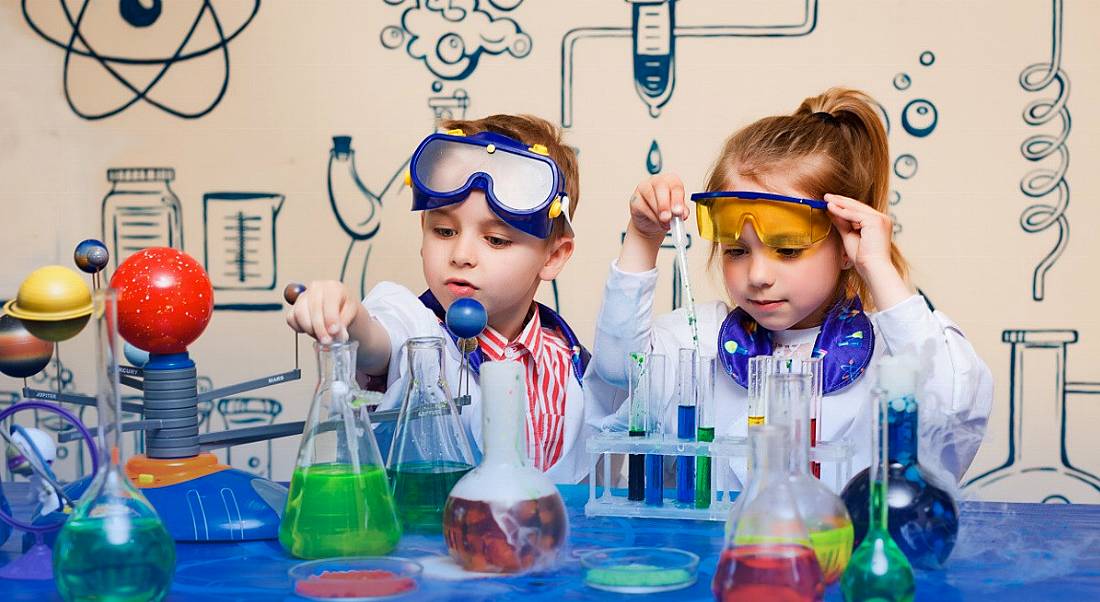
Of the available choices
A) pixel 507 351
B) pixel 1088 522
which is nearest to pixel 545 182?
pixel 507 351

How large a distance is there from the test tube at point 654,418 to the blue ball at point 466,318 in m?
0.18

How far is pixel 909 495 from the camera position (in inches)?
34.6

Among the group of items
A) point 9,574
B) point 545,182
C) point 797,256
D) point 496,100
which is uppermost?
point 496,100

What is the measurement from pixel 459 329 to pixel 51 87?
1754mm

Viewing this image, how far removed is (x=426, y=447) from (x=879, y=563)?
18.5 inches

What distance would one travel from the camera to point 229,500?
1060mm

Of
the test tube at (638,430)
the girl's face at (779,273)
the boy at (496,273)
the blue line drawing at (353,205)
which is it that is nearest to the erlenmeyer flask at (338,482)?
the test tube at (638,430)

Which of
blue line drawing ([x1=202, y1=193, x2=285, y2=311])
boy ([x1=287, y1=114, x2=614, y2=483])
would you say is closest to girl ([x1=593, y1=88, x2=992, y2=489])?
boy ([x1=287, y1=114, x2=614, y2=483])

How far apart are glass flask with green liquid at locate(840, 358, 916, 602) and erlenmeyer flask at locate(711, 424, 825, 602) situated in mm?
26

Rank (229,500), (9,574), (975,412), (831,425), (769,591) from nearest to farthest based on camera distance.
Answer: (769,591), (9,574), (229,500), (975,412), (831,425)

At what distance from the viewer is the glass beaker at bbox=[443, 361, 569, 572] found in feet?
2.93

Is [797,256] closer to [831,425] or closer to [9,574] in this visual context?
[831,425]

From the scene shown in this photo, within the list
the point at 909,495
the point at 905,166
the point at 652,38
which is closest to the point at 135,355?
the point at 909,495

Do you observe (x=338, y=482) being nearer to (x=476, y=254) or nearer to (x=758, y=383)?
(x=758, y=383)
